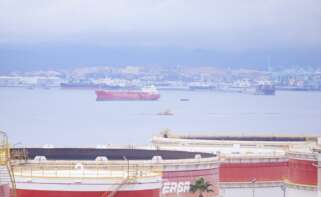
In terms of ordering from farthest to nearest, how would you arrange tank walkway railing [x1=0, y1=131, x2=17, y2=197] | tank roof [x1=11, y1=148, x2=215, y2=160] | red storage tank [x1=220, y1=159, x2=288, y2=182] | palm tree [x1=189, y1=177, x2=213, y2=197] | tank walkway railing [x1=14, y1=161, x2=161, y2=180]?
1. red storage tank [x1=220, y1=159, x2=288, y2=182]
2. tank roof [x1=11, y1=148, x2=215, y2=160]
3. palm tree [x1=189, y1=177, x2=213, y2=197]
4. tank walkway railing [x1=14, y1=161, x2=161, y2=180]
5. tank walkway railing [x1=0, y1=131, x2=17, y2=197]

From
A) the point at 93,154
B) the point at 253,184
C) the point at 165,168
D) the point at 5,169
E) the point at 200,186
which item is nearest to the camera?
the point at 5,169

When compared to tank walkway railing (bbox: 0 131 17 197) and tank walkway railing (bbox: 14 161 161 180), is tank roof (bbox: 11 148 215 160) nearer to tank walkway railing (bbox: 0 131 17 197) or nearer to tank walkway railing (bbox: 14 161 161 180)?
tank walkway railing (bbox: 14 161 161 180)

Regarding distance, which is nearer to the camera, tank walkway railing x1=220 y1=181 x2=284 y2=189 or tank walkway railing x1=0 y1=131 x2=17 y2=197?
tank walkway railing x1=0 y1=131 x2=17 y2=197

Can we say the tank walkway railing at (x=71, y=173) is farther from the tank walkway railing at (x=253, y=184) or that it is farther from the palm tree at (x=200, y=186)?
the tank walkway railing at (x=253, y=184)

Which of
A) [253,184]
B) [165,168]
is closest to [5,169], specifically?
[165,168]

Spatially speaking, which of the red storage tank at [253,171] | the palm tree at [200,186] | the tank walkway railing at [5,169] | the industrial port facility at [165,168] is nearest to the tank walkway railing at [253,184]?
the industrial port facility at [165,168]

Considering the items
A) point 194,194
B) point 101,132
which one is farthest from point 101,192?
point 101,132

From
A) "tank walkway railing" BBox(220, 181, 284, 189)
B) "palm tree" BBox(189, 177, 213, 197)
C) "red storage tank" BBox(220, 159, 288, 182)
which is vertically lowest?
"palm tree" BBox(189, 177, 213, 197)

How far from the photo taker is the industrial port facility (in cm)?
2927

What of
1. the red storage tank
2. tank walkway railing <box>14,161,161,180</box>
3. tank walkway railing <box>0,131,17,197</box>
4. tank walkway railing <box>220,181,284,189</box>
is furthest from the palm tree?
tank walkway railing <box>220,181,284,189</box>

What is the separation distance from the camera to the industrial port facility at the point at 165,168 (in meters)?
29.3

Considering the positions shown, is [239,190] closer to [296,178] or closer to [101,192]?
[296,178]

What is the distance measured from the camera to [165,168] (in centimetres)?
3803

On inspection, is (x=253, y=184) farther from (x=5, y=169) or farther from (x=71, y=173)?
(x=5, y=169)
